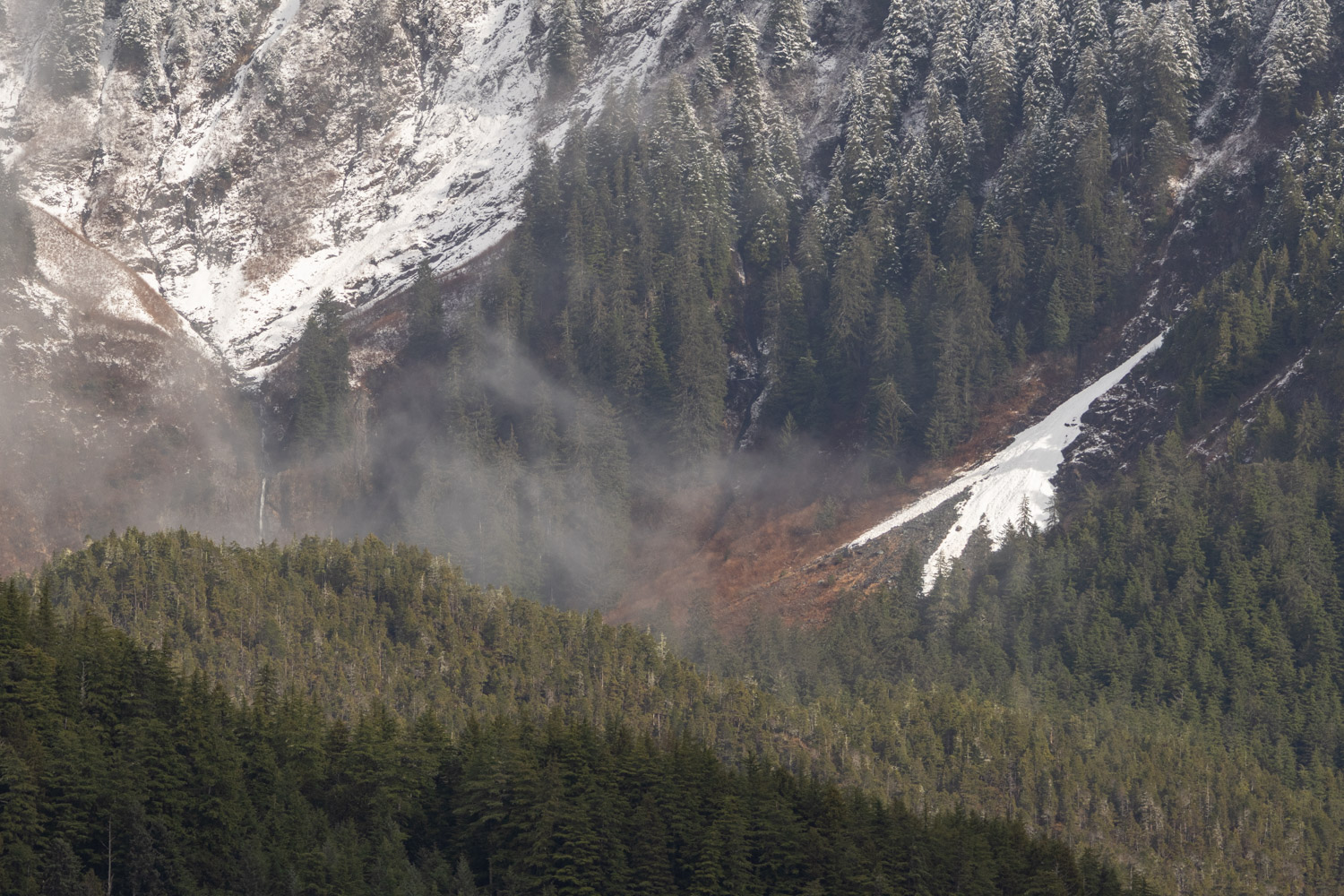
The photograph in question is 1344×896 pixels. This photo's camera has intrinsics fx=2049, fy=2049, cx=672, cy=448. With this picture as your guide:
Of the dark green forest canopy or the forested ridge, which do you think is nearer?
the dark green forest canopy

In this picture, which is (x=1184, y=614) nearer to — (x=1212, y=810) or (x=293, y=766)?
(x=1212, y=810)

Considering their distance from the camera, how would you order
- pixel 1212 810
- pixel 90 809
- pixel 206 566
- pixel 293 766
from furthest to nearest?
pixel 206 566, pixel 1212 810, pixel 293 766, pixel 90 809

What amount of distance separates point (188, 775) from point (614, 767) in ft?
92.2

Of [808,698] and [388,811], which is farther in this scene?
[808,698]

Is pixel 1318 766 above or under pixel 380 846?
under

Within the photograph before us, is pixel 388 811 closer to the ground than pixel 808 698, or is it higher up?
higher up

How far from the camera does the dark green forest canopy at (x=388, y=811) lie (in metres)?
115

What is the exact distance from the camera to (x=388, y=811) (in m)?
132

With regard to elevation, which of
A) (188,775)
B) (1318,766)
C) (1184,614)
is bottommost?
(1318,766)

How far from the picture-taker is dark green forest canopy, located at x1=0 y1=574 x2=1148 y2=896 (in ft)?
379

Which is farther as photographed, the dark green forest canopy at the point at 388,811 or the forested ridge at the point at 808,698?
the forested ridge at the point at 808,698

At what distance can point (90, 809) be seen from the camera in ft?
380

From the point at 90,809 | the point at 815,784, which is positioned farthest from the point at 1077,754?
the point at 90,809

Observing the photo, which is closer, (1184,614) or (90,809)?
(90,809)
